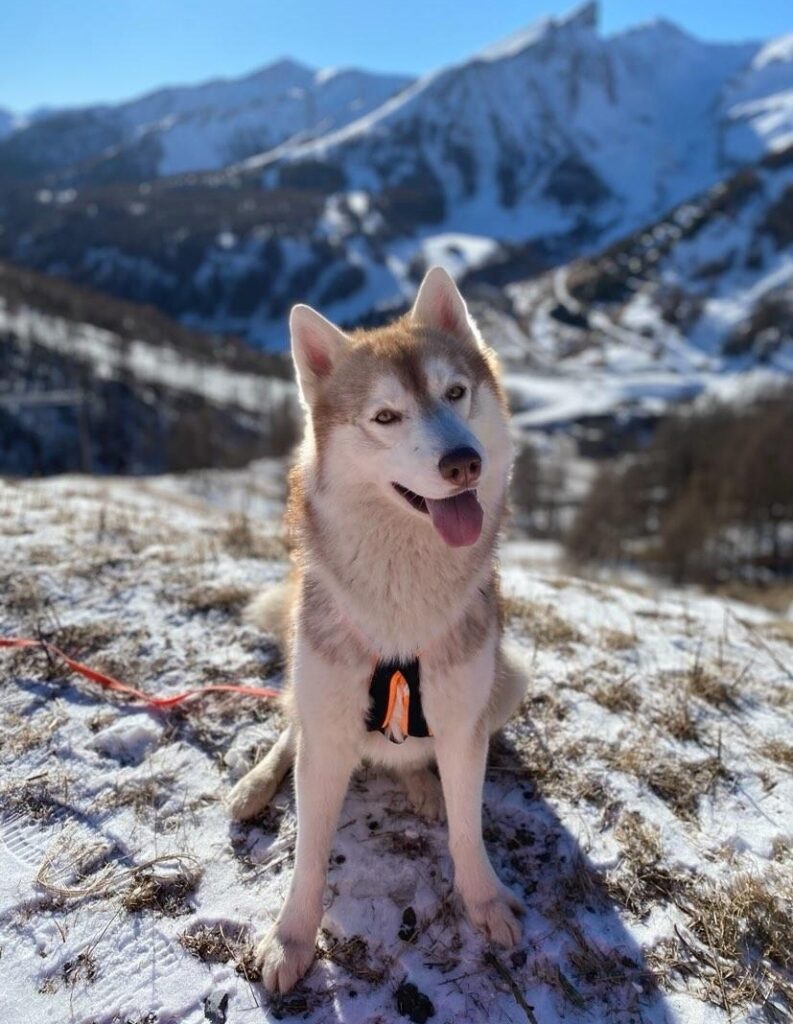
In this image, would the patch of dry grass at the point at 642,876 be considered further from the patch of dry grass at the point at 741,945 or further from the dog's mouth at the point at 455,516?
the dog's mouth at the point at 455,516

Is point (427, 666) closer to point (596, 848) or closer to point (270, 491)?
point (596, 848)

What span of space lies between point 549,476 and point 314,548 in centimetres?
8514

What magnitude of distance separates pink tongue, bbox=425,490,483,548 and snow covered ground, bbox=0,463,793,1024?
1911mm

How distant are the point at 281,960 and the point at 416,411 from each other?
2.57 meters

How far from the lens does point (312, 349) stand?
11.4 ft

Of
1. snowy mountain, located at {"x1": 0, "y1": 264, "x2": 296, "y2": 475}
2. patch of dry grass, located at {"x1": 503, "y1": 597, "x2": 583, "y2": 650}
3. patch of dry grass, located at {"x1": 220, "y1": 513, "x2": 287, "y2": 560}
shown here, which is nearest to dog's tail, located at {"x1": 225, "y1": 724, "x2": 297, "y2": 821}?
patch of dry grass, located at {"x1": 503, "y1": 597, "x2": 583, "y2": 650}

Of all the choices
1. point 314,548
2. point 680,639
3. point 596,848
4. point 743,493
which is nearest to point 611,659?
point 680,639

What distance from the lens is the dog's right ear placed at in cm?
341

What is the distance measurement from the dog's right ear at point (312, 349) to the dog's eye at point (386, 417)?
21.5 inches

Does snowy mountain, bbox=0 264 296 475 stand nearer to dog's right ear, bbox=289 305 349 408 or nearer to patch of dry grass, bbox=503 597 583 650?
patch of dry grass, bbox=503 597 583 650

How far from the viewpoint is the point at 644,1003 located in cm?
287

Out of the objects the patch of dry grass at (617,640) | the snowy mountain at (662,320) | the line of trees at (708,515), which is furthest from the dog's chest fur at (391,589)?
the snowy mountain at (662,320)

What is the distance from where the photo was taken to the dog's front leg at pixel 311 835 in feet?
9.92

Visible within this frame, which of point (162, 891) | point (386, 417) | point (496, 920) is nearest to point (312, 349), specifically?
point (386, 417)
